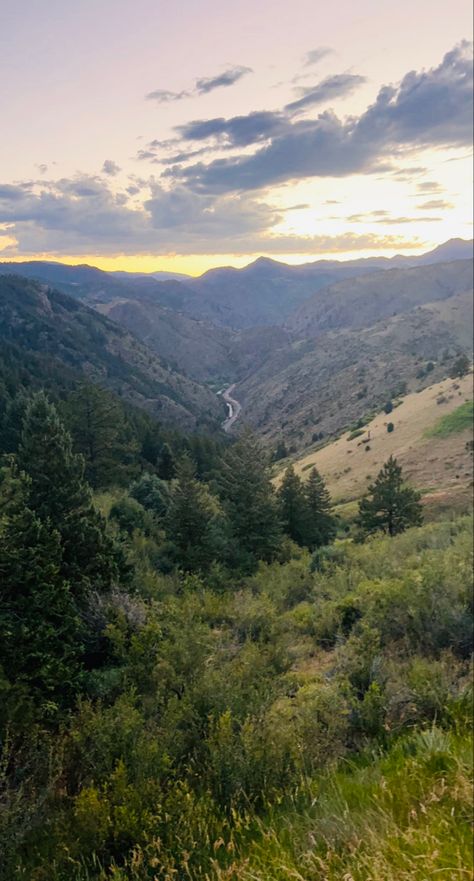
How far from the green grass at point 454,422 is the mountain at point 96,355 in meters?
77.3

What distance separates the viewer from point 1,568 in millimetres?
10148

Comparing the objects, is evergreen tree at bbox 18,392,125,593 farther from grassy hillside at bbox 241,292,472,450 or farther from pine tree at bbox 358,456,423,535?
grassy hillside at bbox 241,292,472,450

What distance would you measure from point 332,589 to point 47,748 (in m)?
9.21

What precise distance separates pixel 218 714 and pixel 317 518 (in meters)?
29.1

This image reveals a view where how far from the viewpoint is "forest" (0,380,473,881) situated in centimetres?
313

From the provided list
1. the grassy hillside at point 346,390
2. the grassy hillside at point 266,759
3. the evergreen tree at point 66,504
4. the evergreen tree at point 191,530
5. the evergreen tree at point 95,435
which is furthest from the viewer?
the grassy hillside at point 346,390

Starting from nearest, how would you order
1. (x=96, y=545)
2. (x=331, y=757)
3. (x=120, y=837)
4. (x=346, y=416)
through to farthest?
(x=120, y=837) → (x=331, y=757) → (x=96, y=545) → (x=346, y=416)

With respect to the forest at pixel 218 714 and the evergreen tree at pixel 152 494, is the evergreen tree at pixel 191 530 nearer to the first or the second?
the forest at pixel 218 714

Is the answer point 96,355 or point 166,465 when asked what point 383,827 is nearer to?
point 166,465

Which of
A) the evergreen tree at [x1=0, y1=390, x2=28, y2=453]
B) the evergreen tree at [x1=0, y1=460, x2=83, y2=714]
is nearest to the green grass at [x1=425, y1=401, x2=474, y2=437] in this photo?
the evergreen tree at [x1=0, y1=390, x2=28, y2=453]

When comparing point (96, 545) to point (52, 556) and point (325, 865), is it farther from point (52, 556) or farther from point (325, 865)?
point (325, 865)

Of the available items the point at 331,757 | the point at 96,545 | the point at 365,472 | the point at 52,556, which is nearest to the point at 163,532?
the point at 96,545

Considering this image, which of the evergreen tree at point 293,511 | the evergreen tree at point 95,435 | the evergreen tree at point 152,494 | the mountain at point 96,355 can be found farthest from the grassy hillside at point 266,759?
the mountain at point 96,355

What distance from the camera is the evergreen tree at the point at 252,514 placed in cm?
2733
